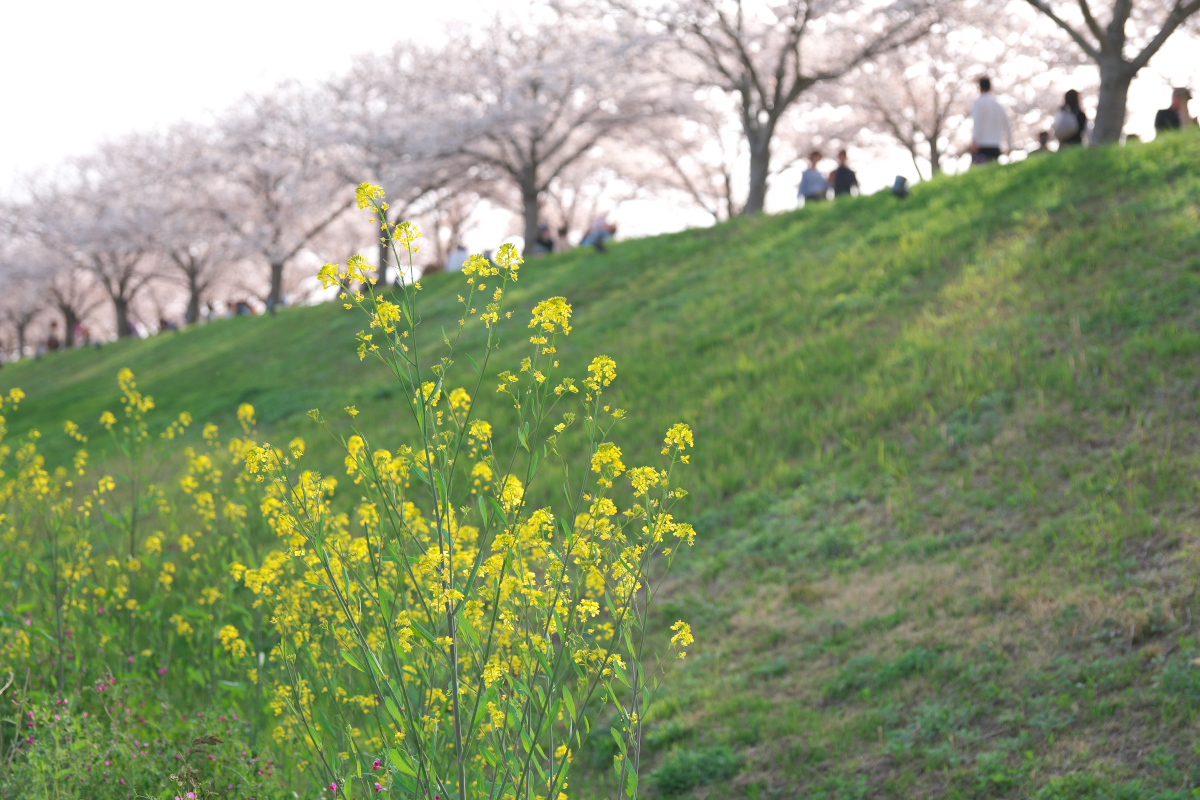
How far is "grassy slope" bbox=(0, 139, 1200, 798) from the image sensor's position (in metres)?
4.09

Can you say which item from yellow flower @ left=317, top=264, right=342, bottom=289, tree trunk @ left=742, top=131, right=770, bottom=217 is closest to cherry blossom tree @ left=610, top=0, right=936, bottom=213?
tree trunk @ left=742, top=131, right=770, bottom=217

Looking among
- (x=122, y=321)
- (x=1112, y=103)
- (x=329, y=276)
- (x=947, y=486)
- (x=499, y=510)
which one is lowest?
(x=947, y=486)

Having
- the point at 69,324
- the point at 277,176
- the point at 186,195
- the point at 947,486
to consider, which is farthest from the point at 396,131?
the point at 69,324

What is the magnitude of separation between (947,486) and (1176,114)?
10339mm

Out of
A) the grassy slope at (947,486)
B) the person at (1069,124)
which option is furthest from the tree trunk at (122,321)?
the person at (1069,124)

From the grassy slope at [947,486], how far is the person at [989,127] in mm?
1808

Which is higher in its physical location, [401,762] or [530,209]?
[530,209]

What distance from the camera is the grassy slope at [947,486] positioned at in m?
4.09

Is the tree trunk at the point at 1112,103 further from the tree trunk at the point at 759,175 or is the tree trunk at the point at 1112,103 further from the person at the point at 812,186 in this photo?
the tree trunk at the point at 759,175

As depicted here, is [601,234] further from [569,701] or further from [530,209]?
[569,701]

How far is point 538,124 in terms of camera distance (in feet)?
74.0

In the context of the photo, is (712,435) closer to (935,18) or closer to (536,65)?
(935,18)

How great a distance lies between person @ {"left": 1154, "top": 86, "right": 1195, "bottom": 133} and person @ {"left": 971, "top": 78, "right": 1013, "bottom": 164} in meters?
2.18

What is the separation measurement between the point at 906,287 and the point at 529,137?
15.7 m
